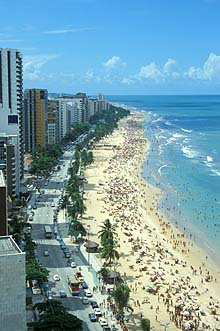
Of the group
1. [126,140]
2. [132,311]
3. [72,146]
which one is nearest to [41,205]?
[132,311]

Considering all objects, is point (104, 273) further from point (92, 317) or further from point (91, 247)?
point (91, 247)

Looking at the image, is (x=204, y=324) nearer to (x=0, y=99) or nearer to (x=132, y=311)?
(x=132, y=311)

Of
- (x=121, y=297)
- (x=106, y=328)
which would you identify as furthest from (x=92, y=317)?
(x=121, y=297)

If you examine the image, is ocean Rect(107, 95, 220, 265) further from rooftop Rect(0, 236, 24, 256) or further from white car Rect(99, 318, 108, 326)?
rooftop Rect(0, 236, 24, 256)

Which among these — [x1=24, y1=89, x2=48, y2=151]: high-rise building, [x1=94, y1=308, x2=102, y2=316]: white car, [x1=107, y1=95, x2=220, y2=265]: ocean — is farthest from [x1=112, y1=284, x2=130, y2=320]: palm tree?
[x1=24, y1=89, x2=48, y2=151]: high-rise building

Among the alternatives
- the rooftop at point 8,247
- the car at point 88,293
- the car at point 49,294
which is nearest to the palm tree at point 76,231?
the car at point 88,293

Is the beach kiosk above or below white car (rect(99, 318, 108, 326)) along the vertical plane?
above

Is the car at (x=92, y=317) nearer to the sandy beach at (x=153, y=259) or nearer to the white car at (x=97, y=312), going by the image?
the white car at (x=97, y=312)
